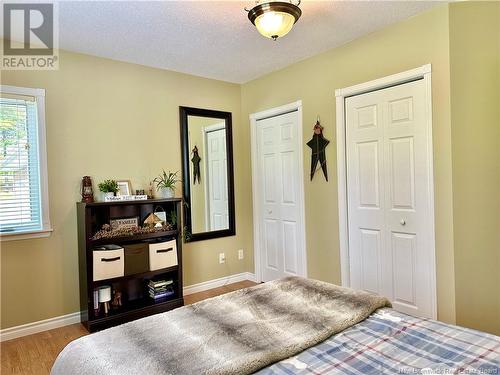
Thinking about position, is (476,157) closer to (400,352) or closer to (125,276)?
(400,352)

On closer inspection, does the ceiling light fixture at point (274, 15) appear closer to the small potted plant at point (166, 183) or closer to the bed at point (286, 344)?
the bed at point (286, 344)

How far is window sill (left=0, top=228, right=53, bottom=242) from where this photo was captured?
2.83 metres

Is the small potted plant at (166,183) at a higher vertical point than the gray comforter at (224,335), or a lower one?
higher

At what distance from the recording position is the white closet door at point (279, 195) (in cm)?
379

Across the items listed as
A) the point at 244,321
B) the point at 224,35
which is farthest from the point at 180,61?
the point at 244,321

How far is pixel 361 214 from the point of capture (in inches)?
124

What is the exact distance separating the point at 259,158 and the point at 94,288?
2.31 meters

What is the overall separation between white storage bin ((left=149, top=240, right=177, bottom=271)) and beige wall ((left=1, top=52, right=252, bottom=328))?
0.51 metres

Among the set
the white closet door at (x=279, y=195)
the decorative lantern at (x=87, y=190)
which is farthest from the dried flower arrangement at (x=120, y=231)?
the white closet door at (x=279, y=195)

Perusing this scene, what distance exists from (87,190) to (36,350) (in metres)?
1.36

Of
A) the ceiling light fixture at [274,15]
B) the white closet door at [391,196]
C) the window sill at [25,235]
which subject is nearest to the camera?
the ceiling light fixture at [274,15]

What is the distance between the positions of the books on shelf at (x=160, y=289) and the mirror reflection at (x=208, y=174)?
71 centimetres

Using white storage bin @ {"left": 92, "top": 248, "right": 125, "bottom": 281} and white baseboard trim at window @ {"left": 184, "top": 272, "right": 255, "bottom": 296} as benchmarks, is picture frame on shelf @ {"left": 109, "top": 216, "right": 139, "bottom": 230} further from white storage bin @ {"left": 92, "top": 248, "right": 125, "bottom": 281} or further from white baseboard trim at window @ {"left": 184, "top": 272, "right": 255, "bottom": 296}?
white baseboard trim at window @ {"left": 184, "top": 272, "right": 255, "bottom": 296}

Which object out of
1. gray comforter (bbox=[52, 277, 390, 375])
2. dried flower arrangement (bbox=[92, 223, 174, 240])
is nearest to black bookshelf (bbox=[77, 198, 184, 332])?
dried flower arrangement (bbox=[92, 223, 174, 240])
